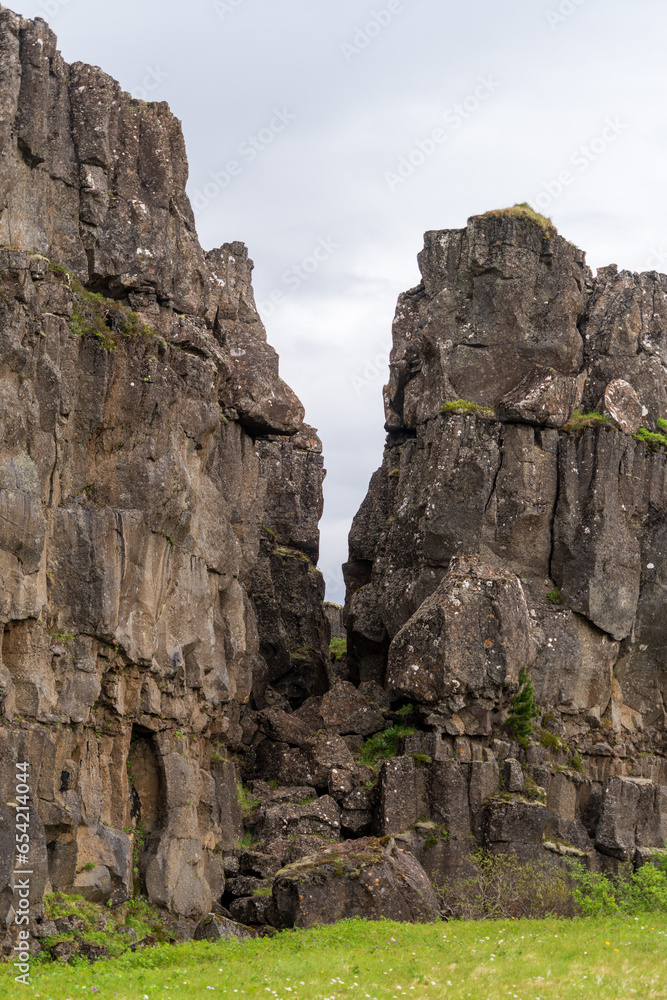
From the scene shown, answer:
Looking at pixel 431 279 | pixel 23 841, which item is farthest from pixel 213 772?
pixel 431 279

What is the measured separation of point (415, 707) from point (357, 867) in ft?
41.6

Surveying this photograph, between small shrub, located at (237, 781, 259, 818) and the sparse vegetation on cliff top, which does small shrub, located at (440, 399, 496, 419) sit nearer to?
the sparse vegetation on cliff top

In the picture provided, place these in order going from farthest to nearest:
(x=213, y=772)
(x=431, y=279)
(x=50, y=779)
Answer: (x=431, y=279), (x=213, y=772), (x=50, y=779)

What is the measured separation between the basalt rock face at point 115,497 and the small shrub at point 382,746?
19.5 feet

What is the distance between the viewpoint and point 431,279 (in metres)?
68.4

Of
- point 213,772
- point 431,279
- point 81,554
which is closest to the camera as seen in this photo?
point 81,554

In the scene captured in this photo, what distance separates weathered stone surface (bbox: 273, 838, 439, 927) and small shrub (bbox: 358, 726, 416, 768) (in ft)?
32.8

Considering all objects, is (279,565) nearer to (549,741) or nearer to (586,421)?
(586,421)

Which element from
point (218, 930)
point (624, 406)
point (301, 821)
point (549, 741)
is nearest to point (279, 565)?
point (549, 741)

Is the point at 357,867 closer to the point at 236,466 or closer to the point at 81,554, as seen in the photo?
the point at 81,554

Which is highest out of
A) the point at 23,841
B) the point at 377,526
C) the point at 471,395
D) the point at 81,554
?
the point at 471,395

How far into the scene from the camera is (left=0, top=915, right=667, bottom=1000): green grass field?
31.1 metres

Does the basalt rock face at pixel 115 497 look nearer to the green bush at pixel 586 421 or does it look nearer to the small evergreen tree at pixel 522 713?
the small evergreen tree at pixel 522 713

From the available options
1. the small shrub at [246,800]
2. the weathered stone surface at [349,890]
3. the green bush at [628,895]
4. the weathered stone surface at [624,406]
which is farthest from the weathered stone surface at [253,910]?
the weathered stone surface at [624,406]
